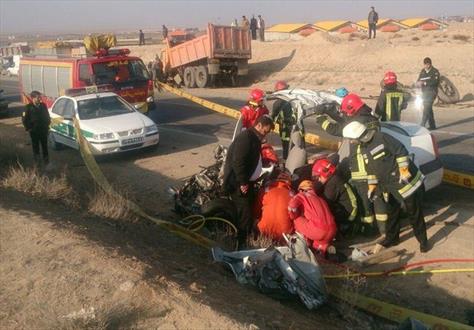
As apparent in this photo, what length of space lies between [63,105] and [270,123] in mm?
8064

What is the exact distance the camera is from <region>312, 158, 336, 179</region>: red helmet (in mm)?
7078

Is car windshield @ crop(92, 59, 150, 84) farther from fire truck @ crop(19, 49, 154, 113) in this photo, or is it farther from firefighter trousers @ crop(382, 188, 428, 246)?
firefighter trousers @ crop(382, 188, 428, 246)

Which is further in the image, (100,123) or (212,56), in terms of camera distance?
(212,56)

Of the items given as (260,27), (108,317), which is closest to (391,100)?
(108,317)

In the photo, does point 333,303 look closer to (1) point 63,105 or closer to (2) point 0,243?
(2) point 0,243

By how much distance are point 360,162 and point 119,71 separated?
10.9 m

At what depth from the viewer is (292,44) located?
34.4 m

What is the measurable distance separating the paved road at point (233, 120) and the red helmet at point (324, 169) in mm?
3786

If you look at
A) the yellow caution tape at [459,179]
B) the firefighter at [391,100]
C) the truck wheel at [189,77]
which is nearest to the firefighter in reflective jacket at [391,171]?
the yellow caution tape at [459,179]

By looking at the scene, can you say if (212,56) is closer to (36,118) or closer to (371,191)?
(36,118)

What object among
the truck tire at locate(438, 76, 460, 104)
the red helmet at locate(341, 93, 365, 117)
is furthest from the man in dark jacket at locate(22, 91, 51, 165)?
the truck tire at locate(438, 76, 460, 104)

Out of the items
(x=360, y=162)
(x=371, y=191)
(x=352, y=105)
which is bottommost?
(x=371, y=191)

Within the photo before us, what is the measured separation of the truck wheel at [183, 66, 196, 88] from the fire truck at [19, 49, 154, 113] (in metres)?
10.7

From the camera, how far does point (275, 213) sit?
6.75 metres
